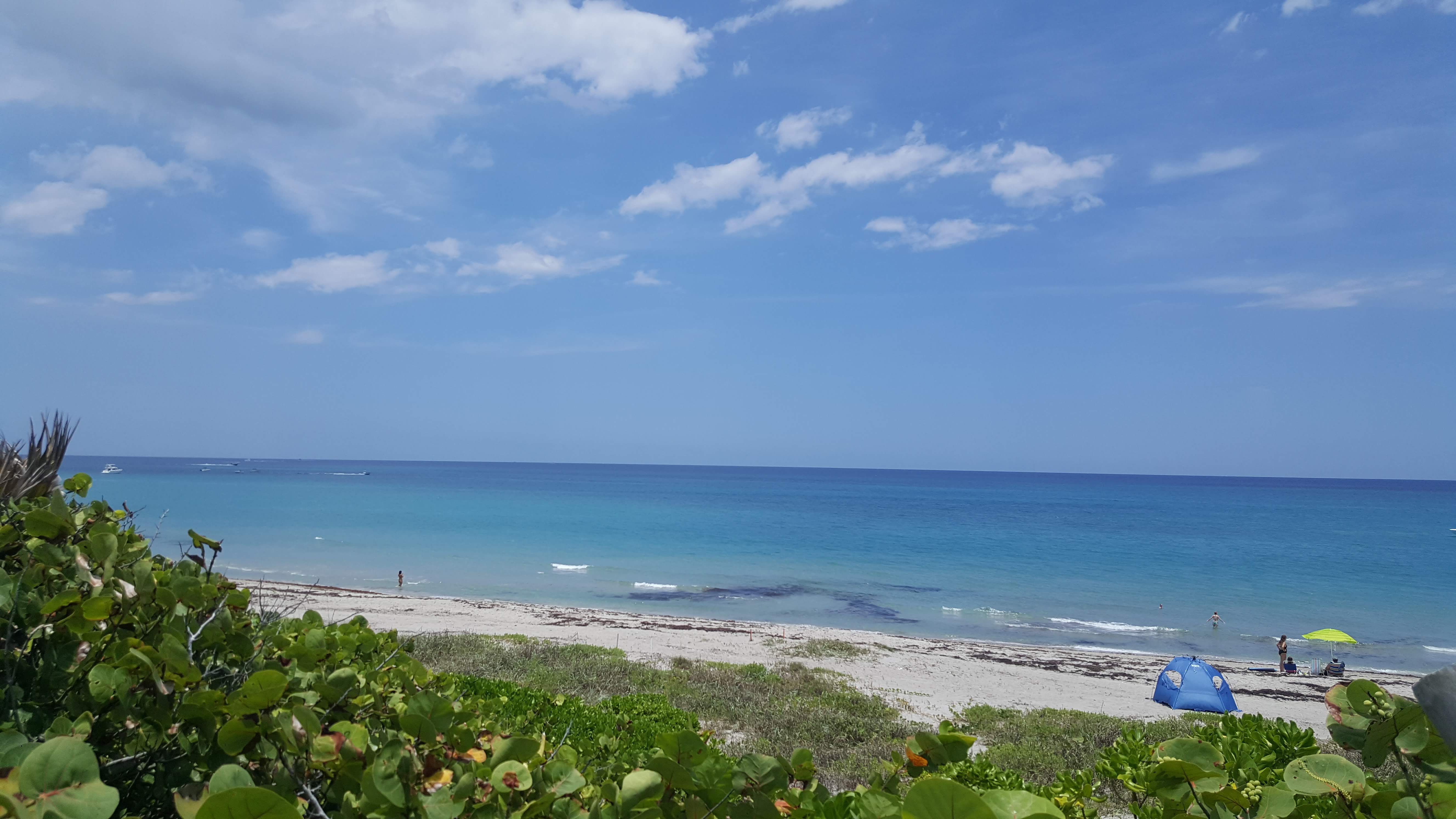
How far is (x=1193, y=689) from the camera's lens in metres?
16.0

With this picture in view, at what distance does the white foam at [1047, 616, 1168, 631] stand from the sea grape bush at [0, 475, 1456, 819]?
109ft

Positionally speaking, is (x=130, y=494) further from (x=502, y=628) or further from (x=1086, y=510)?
(x=1086, y=510)

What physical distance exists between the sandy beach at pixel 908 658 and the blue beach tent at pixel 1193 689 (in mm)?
470

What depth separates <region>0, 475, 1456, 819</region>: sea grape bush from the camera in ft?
3.58

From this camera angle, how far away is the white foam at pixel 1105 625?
31.1 meters

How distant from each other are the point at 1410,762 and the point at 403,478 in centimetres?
17234

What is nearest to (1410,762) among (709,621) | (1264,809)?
(1264,809)

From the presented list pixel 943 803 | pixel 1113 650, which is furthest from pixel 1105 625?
pixel 943 803

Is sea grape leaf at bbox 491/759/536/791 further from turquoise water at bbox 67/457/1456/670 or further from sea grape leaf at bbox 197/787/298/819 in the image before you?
turquoise water at bbox 67/457/1456/670

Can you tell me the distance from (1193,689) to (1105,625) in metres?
17.2

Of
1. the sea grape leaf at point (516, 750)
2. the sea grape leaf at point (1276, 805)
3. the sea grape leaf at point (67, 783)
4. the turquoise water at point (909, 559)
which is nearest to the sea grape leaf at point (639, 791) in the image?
the sea grape leaf at point (516, 750)

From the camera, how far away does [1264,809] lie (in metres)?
1.27

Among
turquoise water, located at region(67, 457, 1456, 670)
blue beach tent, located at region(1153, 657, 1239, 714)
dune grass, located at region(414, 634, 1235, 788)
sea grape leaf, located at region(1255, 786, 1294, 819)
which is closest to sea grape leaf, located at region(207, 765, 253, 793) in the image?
sea grape leaf, located at region(1255, 786, 1294, 819)

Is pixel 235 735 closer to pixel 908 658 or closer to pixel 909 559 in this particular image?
pixel 908 658
